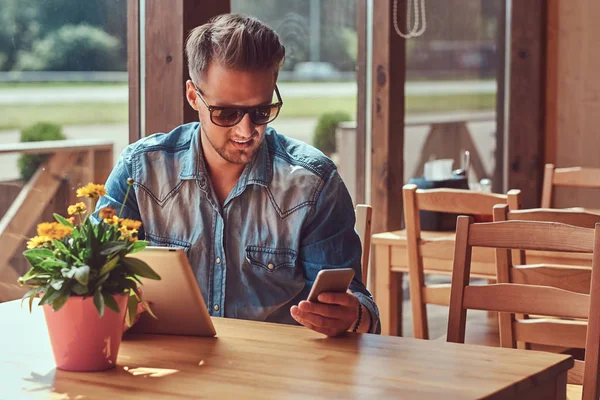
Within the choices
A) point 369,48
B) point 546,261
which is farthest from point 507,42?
point 546,261

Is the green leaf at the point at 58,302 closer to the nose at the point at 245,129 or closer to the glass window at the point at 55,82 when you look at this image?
the nose at the point at 245,129

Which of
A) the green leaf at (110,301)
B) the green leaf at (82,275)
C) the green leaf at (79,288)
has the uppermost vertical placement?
the green leaf at (82,275)

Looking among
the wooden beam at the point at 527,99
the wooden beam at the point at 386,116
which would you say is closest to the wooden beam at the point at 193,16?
the wooden beam at the point at 386,116

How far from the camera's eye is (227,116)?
205cm

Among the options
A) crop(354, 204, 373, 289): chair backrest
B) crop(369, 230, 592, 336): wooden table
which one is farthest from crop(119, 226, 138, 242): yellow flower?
crop(369, 230, 592, 336): wooden table

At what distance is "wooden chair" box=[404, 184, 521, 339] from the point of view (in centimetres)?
299

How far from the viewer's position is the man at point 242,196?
2072 mm

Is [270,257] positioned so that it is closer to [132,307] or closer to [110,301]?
[132,307]

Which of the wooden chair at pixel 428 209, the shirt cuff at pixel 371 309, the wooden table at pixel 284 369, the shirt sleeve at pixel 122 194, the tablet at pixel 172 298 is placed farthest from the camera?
the wooden chair at pixel 428 209

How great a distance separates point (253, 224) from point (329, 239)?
0.57 feet

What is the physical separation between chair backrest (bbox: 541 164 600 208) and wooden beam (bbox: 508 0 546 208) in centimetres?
81

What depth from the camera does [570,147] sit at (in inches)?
194

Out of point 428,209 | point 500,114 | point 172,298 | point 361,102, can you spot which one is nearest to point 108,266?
point 172,298

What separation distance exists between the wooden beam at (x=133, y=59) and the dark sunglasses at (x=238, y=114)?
814 mm
